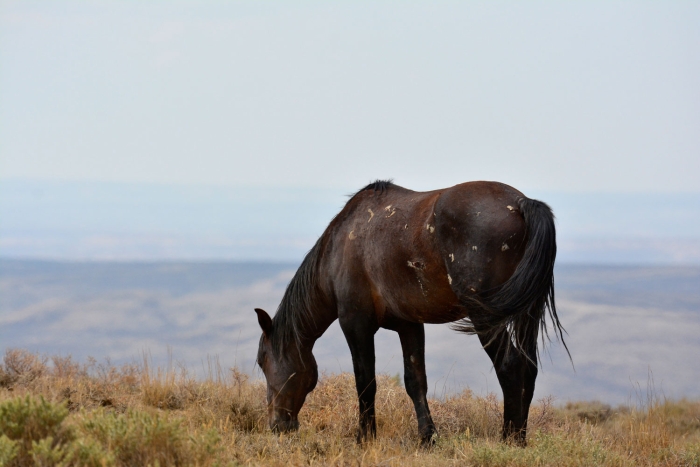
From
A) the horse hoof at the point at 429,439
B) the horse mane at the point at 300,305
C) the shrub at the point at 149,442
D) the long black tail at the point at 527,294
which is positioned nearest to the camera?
the shrub at the point at 149,442

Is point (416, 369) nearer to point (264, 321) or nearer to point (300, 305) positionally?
point (300, 305)

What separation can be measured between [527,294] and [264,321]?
3.19 meters

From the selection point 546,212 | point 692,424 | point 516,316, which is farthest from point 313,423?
point 692,424

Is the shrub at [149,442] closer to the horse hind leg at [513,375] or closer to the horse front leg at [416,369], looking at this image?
the horse hind leg at [513,375]

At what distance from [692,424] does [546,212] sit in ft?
22.5

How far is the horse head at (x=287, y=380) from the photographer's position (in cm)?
773

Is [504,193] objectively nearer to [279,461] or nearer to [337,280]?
[337,280]

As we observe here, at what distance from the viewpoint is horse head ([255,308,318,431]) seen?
7730 millimetres

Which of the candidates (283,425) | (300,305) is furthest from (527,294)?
(283,425)

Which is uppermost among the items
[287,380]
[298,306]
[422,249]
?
[422,249]

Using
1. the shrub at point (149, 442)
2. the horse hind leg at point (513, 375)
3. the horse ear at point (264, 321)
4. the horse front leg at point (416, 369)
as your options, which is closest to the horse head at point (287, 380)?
the horse ear at point (264, 321)

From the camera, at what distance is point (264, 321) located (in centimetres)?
787

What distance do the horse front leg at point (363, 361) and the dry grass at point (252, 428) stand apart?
7.7 inches

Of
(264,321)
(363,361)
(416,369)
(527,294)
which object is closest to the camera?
(527,294)
